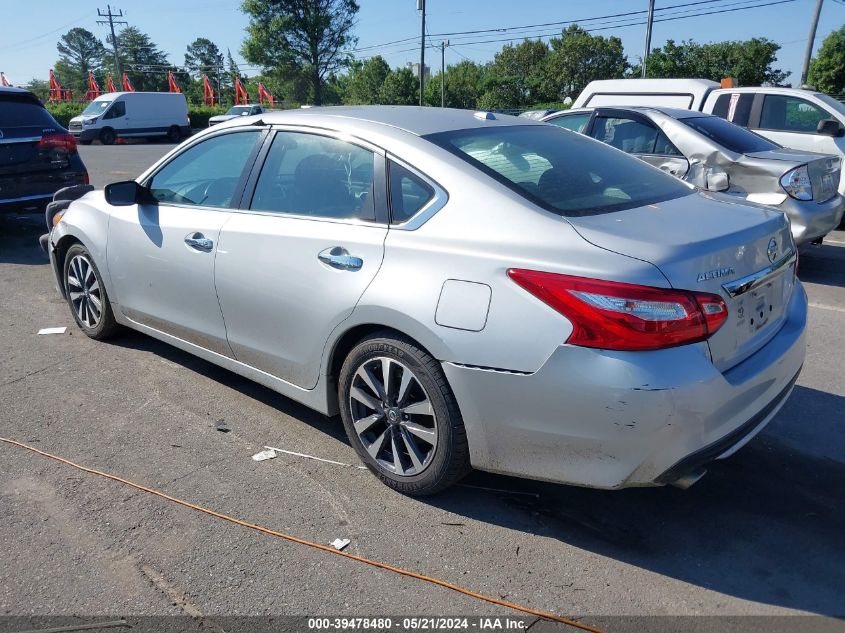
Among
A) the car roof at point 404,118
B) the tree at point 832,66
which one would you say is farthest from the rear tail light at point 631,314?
the tree at point 832,66

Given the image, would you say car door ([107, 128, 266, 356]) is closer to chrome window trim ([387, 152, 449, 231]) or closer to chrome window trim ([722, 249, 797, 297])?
chrome window trim ([387, 152, 449, 231])

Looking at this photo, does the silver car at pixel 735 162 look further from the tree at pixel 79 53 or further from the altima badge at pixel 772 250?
the tree at pixel 79 53

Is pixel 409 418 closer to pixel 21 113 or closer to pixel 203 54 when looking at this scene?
pixel 21 113

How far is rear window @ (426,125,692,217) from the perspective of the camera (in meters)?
3.04

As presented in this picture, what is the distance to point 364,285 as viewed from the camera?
308cm

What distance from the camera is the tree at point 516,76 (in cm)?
6594

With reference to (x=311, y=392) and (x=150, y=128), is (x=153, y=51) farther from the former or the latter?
(x=311, y=392)

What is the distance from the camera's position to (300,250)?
3391 mm

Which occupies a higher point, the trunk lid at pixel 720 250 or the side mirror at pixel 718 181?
→ the trunk lid at pixel 720 250

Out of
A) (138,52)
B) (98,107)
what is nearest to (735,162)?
(98,107)

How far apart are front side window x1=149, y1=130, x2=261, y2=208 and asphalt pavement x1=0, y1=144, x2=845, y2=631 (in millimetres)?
1199

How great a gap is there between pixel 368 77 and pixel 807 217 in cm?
6274

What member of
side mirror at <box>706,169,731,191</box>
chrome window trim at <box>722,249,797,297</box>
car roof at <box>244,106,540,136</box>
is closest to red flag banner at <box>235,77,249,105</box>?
side mirror at <box>706,169,731,191</box>

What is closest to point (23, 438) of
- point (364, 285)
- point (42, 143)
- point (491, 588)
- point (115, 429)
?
point (115, 429)
